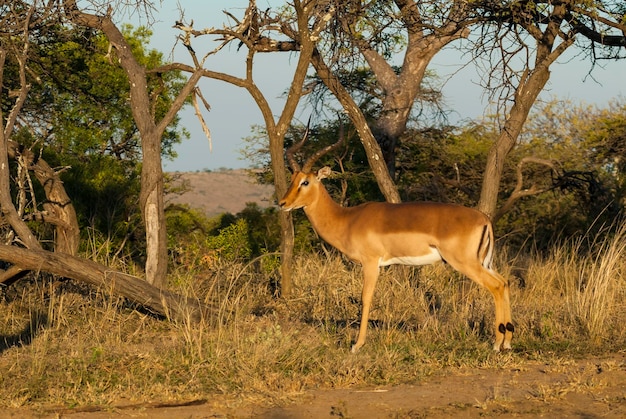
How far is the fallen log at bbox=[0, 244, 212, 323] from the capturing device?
7.45 m

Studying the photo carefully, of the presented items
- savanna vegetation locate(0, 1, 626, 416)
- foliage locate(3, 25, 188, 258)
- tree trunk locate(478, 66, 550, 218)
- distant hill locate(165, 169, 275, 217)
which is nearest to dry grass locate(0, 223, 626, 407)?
savanna vegetation locate(0, 1, 626, 416)

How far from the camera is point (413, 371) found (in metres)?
6.56

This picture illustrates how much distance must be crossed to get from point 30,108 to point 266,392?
27.1ft

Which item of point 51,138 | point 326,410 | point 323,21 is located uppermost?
point 323,21

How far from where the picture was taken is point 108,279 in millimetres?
7844

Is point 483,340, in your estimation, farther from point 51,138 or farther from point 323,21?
point 51,138

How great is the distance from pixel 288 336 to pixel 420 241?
1.46 metres

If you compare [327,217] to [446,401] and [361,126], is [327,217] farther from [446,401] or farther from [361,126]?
[446,401]

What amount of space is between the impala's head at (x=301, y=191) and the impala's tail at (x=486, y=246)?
166cm

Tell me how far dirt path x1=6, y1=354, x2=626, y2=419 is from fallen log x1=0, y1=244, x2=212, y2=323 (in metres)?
1.85

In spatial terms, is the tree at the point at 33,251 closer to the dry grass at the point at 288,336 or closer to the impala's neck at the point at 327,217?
the dry grass at the point at 288,336

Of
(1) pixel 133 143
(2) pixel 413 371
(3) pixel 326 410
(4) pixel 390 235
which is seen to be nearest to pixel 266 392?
(3) pixel 326 410

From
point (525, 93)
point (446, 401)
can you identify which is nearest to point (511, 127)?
point (525, 93)

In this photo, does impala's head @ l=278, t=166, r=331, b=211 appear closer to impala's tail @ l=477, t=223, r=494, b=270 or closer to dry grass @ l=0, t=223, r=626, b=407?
dry grass @ l=0, t=223, r=626, b=407
